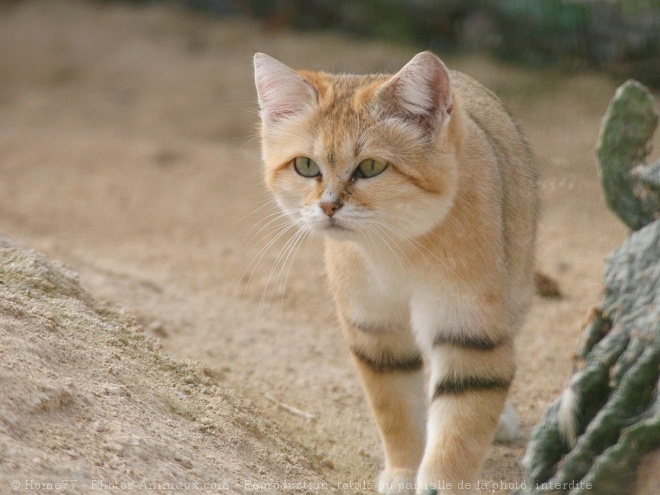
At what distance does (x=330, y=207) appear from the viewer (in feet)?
10.6

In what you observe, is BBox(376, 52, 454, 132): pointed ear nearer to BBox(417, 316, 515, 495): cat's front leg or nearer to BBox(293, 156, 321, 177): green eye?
BBox(293, 156, 321, 177): green eye

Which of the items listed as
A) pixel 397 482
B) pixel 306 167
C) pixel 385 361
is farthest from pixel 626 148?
pixel 397 482

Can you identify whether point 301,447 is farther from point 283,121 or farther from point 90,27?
point 90,27

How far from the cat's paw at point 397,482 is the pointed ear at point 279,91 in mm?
1526

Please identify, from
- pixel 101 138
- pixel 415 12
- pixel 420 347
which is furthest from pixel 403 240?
pixel 415 12

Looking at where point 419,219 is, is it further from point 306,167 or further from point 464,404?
point 464,404

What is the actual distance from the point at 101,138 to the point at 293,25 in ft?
9.99

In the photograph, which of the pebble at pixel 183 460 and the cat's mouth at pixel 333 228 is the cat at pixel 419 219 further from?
the pebble at pixel 183 460

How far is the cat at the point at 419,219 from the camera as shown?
3.31 metres

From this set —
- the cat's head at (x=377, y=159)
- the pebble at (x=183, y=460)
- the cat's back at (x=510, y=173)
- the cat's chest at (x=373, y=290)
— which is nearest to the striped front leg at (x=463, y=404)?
the cat's chest at (x=373, y=290)

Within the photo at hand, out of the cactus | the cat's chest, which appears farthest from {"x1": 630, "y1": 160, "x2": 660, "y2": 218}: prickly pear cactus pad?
the cat's chest

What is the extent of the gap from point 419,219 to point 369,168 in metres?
0.27

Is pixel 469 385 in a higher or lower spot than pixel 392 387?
higher

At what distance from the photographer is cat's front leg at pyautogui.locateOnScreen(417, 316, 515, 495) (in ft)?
11.0
